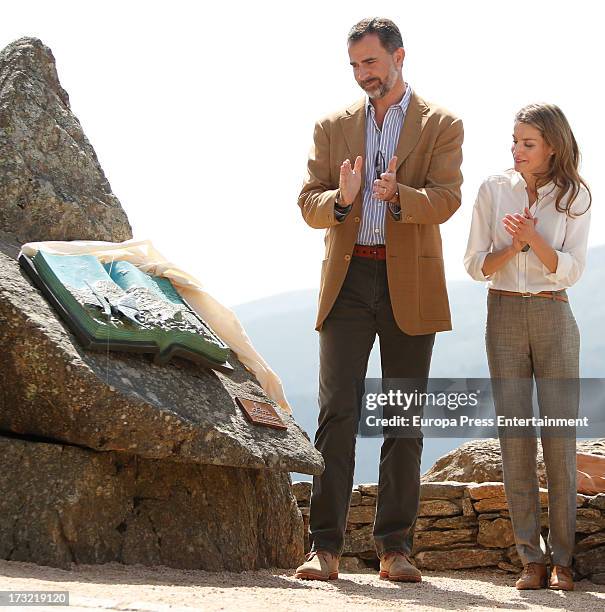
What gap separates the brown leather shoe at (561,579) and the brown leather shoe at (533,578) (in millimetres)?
45

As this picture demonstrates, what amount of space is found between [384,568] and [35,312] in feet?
6.32

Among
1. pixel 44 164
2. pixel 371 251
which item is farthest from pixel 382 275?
pixel 44 164

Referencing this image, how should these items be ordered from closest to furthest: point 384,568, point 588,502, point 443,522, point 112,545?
1. point 112,545
2. point 384,568
3. point 588,502
4. point 443,522

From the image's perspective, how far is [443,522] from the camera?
6383 mm

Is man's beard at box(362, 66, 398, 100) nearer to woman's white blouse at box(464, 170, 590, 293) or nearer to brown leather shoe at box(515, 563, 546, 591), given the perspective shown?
woman's white blouse at box(464, 170, 590, 293)

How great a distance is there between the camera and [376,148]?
4.98 metres

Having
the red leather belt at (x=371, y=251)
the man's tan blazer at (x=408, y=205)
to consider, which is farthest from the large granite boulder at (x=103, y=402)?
the red leather belt at (x=371, y=251)

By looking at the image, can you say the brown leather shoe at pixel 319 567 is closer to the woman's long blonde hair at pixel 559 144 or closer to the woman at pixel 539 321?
the woman at pixel 539 321

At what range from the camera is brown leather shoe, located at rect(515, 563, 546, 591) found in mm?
4652

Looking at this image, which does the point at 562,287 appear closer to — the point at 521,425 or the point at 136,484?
the point at 521,425

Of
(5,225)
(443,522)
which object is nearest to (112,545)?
(5,225)

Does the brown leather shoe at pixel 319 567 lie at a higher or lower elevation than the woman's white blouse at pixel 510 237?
lower

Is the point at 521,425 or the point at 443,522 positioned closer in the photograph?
the point at 521,425

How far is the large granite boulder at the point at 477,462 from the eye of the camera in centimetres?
689
